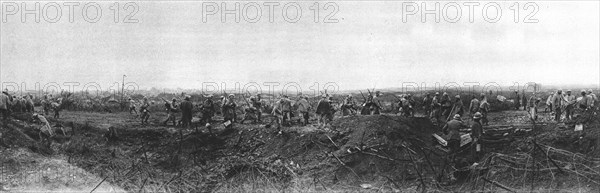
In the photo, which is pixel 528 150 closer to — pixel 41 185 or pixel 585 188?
pixel 585 188

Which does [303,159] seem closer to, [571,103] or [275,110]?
[275,110]

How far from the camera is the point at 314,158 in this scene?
555 inches

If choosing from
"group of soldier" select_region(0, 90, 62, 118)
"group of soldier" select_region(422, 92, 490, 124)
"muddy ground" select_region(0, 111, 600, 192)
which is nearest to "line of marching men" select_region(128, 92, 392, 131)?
"muddy ground" select_region(0, 111, 600, 192)

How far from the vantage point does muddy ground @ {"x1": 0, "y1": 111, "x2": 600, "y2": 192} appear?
39.5 feet

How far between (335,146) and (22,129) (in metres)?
11.3

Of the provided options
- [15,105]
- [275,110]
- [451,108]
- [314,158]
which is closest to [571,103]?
[451,108]

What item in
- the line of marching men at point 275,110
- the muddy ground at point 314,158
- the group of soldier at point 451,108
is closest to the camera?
the muddy ground at point 314,158

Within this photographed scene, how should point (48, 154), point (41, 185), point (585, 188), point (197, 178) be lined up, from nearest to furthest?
point (585, 188), point (41, 185), point (197, 178), point (48, 154)

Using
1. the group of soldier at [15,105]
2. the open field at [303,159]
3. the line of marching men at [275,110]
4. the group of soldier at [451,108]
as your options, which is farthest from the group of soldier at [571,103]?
the group of soldier at [15,105]

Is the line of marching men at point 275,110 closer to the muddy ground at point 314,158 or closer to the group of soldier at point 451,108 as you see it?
the muddy ground at point 314,158

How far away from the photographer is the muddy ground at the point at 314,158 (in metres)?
12.0

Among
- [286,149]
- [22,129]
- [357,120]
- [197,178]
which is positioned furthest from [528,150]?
[22,129]

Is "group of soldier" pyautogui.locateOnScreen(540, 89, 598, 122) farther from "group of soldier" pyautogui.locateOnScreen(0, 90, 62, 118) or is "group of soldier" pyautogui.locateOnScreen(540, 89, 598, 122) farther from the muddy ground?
"group of soldier" pyautogui.locateOnScreen(0, 90, 62, 118)

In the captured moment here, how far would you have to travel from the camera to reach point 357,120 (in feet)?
50.6
